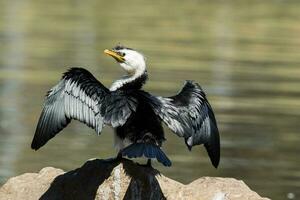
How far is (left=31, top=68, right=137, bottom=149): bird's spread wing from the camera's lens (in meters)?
9.26

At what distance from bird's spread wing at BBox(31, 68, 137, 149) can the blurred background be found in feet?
16.9

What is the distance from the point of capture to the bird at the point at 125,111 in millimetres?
9211

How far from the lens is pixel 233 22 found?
A: 57.2m

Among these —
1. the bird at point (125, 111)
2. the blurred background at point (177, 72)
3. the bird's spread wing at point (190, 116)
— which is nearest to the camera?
the bird at point (125, 111)

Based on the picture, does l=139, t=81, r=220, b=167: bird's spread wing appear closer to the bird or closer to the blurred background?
the bird

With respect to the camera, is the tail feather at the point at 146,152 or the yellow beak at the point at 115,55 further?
the yellow beak at the point at 115,55

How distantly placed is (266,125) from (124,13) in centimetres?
3709

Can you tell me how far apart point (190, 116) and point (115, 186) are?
0.85 metres

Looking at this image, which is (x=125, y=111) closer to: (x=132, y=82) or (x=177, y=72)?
(x=132, y=82)

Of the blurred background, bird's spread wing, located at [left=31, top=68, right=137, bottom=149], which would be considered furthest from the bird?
the blurred background

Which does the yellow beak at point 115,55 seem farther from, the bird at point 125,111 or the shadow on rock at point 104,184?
the shadow on rock at point 104,184

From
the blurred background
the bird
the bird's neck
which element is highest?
the bird's neck

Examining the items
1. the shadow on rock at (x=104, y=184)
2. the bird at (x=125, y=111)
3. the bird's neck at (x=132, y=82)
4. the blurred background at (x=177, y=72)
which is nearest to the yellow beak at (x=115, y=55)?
the bird at (x=125, y=111)

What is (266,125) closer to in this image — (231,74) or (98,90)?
(231,74)
